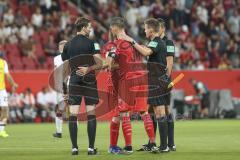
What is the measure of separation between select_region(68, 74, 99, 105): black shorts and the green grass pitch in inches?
42.3

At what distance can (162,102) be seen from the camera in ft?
48.3

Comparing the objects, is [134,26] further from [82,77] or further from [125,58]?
[82,77]

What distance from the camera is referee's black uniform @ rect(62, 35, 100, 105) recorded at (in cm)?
1439

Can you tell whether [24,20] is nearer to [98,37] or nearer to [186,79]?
[98,37]

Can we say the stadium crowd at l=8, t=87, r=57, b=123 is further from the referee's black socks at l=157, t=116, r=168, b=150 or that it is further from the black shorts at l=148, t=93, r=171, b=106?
the referee's black socks at l=157, t=116, r=168, b=150

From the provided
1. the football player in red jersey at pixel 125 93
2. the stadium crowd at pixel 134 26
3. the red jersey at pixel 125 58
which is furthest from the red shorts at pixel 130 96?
the stadium crowd at pixel 134 26

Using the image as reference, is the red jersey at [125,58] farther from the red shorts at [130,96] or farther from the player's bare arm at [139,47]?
the player's bare arm at [139,47]

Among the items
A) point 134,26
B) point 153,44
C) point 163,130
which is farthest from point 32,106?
point 153,44

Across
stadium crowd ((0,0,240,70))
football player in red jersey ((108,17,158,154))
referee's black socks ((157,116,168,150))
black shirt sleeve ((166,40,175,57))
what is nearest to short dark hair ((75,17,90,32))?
football player in red jersey ((108,17,158,154))

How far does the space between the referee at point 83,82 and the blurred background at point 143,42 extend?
1392cm

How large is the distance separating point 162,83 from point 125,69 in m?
0.92

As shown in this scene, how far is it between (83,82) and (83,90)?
0.54ft

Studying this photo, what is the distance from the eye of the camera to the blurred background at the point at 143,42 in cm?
2876

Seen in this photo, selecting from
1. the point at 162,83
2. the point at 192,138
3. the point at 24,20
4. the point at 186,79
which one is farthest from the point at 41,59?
the point at 162,83
